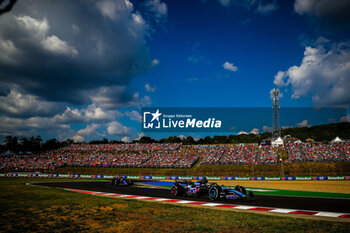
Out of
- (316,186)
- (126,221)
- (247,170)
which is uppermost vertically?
(247,170)

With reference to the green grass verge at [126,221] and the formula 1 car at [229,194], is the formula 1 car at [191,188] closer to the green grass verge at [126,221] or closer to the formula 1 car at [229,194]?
the formula 1 car at [229,194]

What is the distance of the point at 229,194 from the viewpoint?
14570 mm

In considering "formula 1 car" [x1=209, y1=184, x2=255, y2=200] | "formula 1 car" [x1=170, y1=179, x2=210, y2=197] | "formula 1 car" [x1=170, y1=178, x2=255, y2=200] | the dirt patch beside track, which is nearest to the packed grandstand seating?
the dirt patch beside track

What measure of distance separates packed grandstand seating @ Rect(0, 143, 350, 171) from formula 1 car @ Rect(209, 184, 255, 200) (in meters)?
31.7

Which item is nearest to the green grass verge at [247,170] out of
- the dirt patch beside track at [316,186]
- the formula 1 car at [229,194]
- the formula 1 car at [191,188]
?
the dirt patch beside track at [316,186]

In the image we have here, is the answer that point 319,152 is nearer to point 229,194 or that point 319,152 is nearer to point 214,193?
point 229,194

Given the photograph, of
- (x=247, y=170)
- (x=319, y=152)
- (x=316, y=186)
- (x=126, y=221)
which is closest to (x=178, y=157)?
(x=247, y=170)

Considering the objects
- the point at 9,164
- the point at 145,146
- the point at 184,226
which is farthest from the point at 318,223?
the point at 9,164

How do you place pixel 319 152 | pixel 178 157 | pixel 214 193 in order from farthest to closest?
Answer: 1. pixel 178 157
2. pixel 319 152
3. pixel 214 193

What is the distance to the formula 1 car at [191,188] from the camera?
1620 centimetres

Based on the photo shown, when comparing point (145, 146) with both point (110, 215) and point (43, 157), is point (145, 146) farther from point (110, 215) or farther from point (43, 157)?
point (110, 215)

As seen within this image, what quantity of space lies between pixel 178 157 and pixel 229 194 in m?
39.5

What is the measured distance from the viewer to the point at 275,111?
5997 cm

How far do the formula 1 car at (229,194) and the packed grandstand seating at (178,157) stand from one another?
104ft
